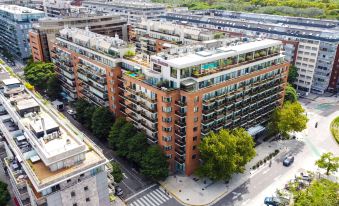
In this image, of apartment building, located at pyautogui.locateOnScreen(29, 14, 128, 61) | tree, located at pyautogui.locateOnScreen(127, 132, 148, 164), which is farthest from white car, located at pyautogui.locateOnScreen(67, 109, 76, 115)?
tree, located at pyautogui.locateOnScreen(127, 132, 148, 164)

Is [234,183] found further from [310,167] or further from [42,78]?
[42,78]

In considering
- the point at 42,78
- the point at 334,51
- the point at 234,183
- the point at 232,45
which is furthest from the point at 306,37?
the point at 42,78

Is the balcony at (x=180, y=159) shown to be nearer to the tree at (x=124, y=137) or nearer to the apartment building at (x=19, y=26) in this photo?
the tree at (x=124, y=137)

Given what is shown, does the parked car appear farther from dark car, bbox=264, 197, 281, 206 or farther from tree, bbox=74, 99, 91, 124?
dark car, bbox=264, 197, 281, 206

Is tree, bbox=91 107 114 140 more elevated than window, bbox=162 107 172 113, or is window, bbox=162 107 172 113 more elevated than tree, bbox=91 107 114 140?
window, bbox=162 107 172 113

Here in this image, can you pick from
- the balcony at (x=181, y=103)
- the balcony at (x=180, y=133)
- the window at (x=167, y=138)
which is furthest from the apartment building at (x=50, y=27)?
the balcony at (x=180, y=133)

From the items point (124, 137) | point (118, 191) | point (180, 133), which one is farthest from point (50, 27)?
point (180, 133)
